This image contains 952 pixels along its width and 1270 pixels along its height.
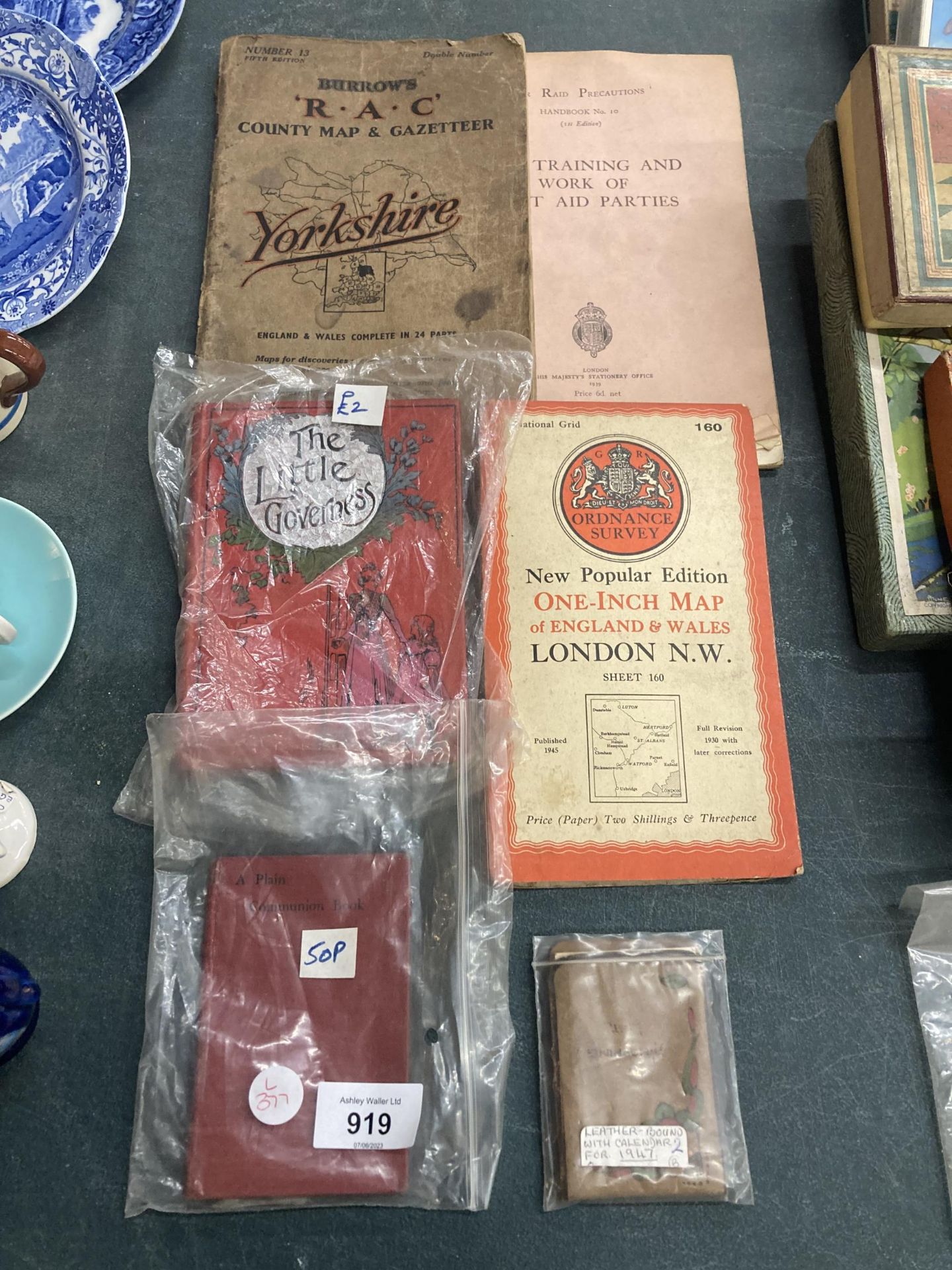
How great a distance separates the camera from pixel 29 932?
0.65 metres

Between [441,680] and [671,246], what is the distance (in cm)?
43

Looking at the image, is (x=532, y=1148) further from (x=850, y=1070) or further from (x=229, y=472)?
(x=229, y=472)

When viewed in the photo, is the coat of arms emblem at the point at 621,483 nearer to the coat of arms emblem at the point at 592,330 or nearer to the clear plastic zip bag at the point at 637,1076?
the coat of arms emblem at the point at 592,330

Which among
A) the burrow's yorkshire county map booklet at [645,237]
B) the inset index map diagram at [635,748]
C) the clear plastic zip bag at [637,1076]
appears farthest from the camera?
the burrow's yorkshire county map booklet at [645,237]

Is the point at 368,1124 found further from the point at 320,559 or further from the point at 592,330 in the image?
the point at 592,330

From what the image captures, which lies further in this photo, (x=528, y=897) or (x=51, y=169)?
(x=51, y=169)


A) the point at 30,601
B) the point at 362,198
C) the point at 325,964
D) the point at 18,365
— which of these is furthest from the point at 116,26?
the point at 325,964

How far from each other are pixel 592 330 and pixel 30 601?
1.59 feet

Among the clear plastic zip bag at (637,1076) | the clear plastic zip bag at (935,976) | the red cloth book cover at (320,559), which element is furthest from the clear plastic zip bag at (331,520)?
the clear plastic zip bag at (935,976)

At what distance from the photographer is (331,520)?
2.42 feet

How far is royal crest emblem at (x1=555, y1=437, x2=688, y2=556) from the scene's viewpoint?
2.44 ft

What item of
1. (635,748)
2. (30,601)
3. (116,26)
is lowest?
(635,748)

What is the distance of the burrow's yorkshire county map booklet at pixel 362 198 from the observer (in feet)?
2.61

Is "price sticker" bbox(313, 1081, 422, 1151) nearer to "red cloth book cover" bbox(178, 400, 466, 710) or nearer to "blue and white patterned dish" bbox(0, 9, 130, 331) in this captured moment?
"red cloth book cover" bbox(178, 400, 466, 710)
